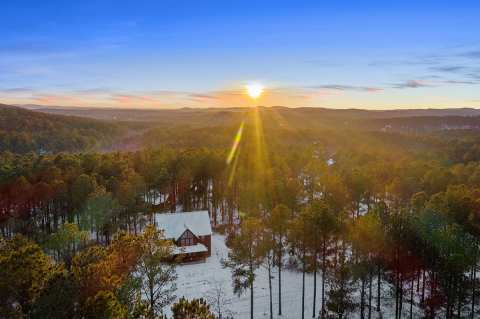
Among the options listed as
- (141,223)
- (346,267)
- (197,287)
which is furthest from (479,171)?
(141,223)

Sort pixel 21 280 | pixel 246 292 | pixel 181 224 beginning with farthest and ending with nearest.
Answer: pixel 181 224 < pixel 246 292 < pixel 21 280

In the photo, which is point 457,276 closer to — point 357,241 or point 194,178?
point 357,241

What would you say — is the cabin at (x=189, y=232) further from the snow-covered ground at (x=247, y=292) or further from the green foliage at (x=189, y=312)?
the green foliage at (x=189, y=312)

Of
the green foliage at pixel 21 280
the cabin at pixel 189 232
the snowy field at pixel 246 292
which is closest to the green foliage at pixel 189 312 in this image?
the green foliage at pixel 21 280

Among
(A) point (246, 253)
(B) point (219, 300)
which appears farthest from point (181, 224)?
(A) point (246, 253)

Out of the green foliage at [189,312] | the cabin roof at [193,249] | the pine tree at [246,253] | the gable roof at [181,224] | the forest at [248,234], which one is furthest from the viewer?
the gable roof at [181,224]

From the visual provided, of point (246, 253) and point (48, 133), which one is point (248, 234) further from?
point (48, 133)

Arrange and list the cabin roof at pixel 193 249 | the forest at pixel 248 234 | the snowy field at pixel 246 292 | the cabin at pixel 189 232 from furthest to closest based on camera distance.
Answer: the cabin at pixel 189 232
the cabin roof at pixel 193 249
the snowy field at pixel 246 292
the forest at pixel 248 234
